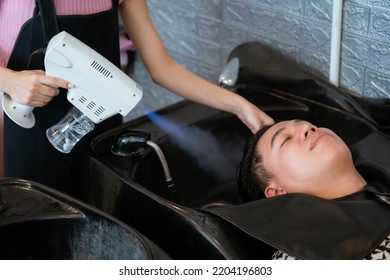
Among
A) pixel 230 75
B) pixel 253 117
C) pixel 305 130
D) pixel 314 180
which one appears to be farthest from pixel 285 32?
pixel 314 180

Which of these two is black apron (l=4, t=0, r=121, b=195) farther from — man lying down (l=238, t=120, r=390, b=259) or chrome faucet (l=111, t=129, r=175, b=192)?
man lying down (l=238, t=120, r=390, b=259)

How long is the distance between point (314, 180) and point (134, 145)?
476mm

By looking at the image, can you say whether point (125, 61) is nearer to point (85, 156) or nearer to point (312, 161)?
point (85, 156)

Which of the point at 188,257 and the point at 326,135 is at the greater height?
the point at 326,135

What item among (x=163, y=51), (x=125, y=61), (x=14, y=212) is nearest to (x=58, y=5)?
(x=163, y=51)

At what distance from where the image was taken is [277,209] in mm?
1382

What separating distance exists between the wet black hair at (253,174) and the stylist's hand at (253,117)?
3cm

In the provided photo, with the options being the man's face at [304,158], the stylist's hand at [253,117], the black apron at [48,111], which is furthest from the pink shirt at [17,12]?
the man's face at [304,158]

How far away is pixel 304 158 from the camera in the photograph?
1.52 m

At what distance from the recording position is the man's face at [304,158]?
4.93ft

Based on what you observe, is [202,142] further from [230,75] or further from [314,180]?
[314,180]

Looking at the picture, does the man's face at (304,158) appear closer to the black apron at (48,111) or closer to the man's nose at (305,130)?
the man's nose at (305,130)

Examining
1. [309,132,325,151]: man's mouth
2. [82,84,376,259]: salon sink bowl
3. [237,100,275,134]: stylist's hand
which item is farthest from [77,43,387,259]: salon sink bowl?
[309,132,325,151]: man's mouth
